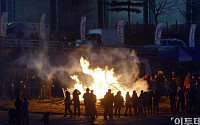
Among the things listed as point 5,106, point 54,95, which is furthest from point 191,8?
point 5,106

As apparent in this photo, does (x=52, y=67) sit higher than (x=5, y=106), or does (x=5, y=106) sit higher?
(x=52, y=67)

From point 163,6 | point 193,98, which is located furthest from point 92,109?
point 163,6

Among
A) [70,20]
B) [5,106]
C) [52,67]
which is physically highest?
[70,20]

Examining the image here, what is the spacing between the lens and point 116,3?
178 ft

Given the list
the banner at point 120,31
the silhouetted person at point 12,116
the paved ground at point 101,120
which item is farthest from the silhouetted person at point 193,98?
the banner at point 120,31

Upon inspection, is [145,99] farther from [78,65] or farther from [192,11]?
[192,11]

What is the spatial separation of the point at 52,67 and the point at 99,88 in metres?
7.44

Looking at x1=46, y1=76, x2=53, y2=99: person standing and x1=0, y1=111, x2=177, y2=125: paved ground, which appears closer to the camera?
x1=0, y1=111, x2=177, y2=125: paved ground

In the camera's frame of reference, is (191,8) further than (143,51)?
Yes

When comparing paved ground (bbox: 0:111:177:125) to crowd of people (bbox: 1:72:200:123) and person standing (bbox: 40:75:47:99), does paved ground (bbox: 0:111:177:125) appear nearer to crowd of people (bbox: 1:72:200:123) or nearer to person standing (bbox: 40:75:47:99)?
crowd of people (bbox: 1:72:200:123)

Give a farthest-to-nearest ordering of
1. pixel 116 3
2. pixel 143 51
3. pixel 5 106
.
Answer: pixel 116 3 → pixel 143 51 → pixel 5 106

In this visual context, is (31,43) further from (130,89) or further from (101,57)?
(130,89)

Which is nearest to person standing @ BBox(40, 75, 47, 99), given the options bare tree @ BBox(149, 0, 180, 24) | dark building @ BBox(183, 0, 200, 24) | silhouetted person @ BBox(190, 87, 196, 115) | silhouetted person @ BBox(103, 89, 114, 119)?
silhouetted person @ BBox(103, 89, 114, 119)

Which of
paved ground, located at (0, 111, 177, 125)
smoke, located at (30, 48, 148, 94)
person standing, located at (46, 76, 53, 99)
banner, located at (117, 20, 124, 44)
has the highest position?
banner, located at (117, 20, 124, 44)
